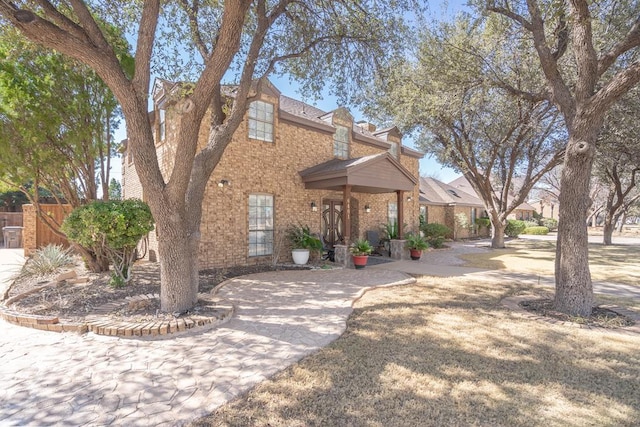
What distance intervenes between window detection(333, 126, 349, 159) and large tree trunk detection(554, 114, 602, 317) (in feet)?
28.7

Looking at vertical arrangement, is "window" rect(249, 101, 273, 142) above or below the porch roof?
above

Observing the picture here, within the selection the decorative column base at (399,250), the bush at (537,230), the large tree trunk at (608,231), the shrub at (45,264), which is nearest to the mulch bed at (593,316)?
the decorative column base at (399,250)

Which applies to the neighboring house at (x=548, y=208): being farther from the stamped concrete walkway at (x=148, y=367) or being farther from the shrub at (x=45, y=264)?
the shrub at (x=45, y=264)

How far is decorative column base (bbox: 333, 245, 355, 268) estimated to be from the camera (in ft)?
34.3

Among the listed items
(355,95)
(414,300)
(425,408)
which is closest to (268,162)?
(355,95)

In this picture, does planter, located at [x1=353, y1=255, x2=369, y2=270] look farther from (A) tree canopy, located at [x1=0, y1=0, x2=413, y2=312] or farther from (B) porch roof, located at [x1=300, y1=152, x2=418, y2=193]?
(A) tree canopy, located at [x1=0, y1=0, x2=413, y2=312]

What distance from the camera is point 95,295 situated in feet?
20.4

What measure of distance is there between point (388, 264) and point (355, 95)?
6053 mm

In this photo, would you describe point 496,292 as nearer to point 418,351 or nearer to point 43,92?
point 418,351

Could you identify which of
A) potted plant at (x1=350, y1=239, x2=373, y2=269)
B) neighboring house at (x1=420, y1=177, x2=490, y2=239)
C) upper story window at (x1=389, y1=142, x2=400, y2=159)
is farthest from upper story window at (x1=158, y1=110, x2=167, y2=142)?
neighboring house at (x1=420, y1=177, x2=490, y2=239)

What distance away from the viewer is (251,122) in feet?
34.4

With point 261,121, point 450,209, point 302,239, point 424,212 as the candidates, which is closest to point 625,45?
point 302,239

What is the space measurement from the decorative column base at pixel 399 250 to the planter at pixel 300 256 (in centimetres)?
419

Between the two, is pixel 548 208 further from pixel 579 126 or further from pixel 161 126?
pixel 161 126
